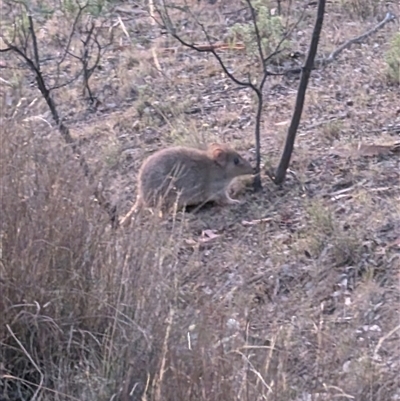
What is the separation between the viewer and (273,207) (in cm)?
775

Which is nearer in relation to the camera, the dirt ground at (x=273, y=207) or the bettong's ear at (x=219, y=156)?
the dirt ground at (x=273, y=207)

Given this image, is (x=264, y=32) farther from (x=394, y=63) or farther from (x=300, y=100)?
(x=300, y=100)

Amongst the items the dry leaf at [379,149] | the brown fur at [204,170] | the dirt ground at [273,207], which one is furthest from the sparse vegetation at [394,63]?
the brown fur at [204,170]

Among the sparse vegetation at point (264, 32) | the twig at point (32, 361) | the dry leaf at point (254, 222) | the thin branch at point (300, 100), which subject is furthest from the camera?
the sparse vegetation at point (264, 32)

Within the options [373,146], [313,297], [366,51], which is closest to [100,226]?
[313,297]

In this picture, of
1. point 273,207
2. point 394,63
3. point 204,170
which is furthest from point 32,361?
point 394,63

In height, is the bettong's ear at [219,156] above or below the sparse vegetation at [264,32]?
below

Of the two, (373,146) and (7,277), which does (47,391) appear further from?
(373,146)

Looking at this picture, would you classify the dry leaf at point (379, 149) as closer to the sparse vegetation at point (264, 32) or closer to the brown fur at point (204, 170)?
the brown fur at point (204, 170)

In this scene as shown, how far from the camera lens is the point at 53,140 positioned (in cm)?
626

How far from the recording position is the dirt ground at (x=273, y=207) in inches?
198

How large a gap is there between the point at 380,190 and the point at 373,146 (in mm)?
669

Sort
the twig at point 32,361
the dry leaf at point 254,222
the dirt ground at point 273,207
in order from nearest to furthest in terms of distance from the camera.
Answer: the twig at point 32,361 < the dirt ground at point 273,207 < the dry leaf at point 254,222

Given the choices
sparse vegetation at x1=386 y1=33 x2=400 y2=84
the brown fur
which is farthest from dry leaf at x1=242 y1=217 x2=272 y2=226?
sparse vegetation at x1=386 y1=33 x2=400 y2=84
